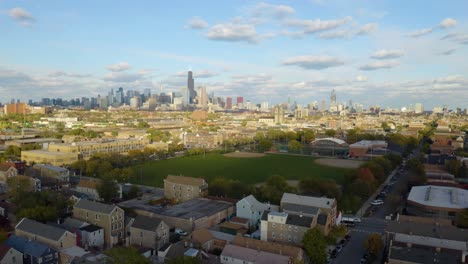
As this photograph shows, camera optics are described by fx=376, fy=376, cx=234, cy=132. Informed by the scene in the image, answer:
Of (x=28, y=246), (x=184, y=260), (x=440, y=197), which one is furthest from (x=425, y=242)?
(x=28, y=246)

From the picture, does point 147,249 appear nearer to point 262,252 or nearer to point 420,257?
point 262,252

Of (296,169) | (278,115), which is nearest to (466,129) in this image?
(278,115)

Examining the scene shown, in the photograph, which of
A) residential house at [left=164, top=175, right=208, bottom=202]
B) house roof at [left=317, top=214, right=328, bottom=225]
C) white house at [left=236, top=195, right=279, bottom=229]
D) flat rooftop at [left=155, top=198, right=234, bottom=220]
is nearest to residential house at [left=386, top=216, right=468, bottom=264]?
house roof at [left=317, top=214, right=328, bottom=225]

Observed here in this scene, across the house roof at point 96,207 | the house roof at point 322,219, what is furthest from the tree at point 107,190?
the house roof at point 322,219

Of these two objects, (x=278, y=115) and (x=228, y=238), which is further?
(x=278, y=115)

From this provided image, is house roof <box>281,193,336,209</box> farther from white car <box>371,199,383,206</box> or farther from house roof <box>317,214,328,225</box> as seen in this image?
white car <box>371,199,383,206</box>

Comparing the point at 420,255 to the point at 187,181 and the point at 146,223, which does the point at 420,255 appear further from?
Answer: the point at 187,181
